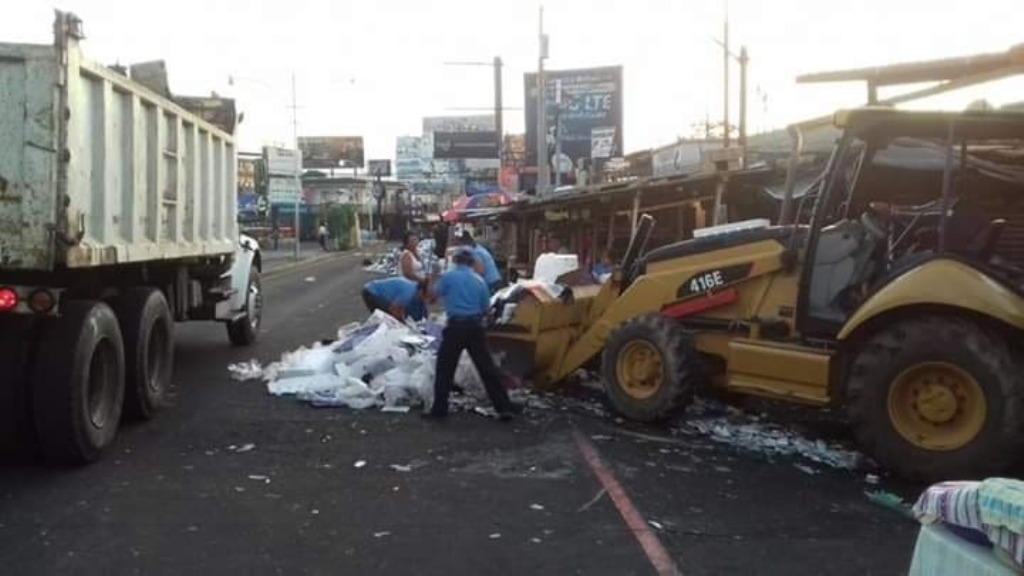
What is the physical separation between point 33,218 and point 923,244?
5769 mm

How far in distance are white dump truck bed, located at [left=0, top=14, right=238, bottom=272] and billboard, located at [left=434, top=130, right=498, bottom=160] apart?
59.0 metres

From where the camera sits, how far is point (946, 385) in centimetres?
675

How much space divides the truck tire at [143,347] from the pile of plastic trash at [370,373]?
125 centimetres

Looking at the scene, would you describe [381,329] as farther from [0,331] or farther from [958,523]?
[958,523]

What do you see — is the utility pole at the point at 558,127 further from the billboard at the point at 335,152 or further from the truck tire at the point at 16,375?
the billboard at the point at 335,152

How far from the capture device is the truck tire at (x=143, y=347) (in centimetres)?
820

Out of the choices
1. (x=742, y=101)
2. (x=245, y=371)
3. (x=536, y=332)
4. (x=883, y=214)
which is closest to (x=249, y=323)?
(x=245, y=371)

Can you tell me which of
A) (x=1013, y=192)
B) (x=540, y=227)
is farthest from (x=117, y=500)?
(x=540, y=227)

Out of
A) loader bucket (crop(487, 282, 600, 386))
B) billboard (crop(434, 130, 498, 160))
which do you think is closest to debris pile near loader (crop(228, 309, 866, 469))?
loader bucket (crop(487, 282, 600, 386))

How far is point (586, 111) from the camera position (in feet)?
126

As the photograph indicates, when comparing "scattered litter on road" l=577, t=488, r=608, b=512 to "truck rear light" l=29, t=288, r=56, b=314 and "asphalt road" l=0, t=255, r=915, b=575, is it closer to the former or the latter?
"asphalt road" l=0, t=255, r=915, b=575

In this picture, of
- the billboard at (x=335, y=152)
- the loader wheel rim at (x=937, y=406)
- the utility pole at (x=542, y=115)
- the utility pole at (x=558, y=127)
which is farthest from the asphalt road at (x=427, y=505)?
the billboard at (x=335, y=152)

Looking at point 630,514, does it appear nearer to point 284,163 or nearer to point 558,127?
point 558,127

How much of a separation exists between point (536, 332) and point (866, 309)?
11.1 feet
